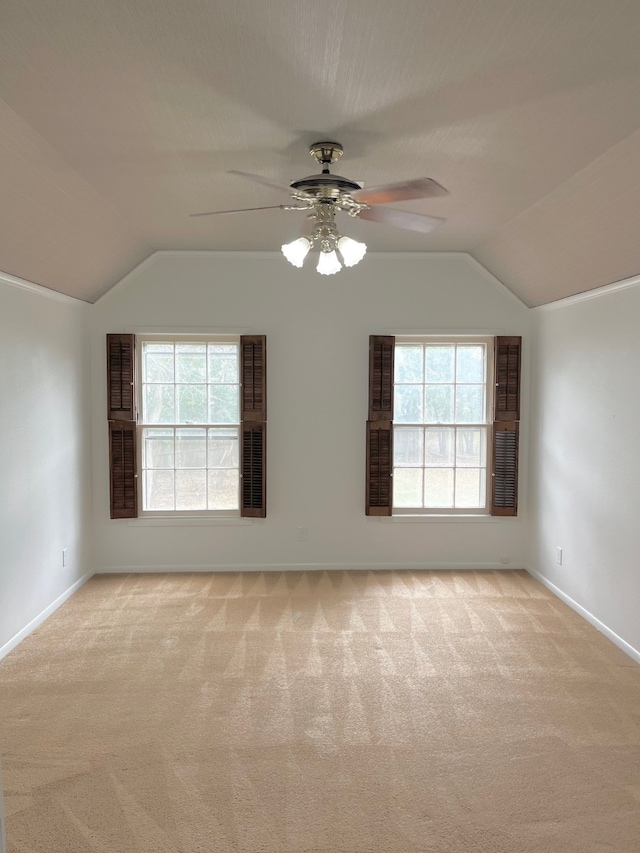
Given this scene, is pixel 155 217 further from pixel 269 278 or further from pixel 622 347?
pixel 622 347

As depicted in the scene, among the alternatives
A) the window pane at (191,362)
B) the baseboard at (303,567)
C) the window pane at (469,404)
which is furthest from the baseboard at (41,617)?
the window pane at (469,404)

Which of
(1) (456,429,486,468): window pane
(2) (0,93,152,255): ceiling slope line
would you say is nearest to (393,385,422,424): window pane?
(1) (456,429,486,468): window pane

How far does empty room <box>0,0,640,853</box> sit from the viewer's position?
229 centimetres

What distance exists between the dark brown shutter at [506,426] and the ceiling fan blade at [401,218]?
273cm

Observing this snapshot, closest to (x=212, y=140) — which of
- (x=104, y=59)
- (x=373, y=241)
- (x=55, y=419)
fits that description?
(x=104, y=59)

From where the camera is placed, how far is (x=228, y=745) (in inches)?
115

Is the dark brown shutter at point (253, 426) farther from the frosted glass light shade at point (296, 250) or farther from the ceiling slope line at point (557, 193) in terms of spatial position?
the frosted glass light shade at point (296, 250)

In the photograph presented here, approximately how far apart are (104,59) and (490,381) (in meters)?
4.20

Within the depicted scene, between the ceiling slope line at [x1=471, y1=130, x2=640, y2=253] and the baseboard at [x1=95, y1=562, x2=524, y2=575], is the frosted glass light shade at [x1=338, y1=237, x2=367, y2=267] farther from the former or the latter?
the baseboard at [x1=95, y1=562, x2=524, y2=575]

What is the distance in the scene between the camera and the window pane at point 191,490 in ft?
18.2

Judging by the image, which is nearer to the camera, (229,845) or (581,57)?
(581,57)

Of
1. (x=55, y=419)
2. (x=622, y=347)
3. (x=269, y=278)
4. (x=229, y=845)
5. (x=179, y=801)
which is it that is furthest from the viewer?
(x=269, y=278)

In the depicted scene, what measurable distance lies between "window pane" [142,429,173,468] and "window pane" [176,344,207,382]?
514 mm

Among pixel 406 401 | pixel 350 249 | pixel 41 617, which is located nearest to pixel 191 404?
pixel 406 401
